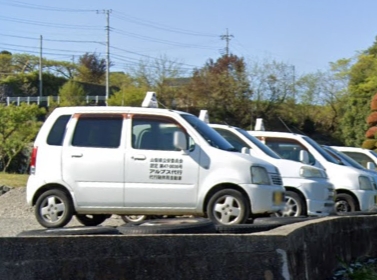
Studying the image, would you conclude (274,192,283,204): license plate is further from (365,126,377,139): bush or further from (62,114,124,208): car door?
(365,126,377,139): bush

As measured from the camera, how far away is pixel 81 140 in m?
11.9

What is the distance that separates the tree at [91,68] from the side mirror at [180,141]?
75.2 meters

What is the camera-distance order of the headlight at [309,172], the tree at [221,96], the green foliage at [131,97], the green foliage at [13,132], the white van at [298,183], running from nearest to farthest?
the white van at [298,183] → the headlight at [309,172] → the green foliage at [13,132] → the tree at [221,96] → the green foliage at [131,97]

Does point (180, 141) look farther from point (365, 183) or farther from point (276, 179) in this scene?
point (365, 183)

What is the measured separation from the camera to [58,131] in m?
12.2

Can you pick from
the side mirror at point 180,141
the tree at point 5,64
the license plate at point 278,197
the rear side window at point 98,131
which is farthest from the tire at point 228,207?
the tree at point 5,64

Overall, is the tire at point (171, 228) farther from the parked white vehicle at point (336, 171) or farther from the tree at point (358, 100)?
the tree at point (358, 100)

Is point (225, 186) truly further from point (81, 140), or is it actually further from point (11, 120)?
point (11, 120)

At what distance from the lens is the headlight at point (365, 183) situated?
15594 millimetres

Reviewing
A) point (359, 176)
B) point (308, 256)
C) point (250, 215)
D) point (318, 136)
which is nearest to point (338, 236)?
point (308, 256)

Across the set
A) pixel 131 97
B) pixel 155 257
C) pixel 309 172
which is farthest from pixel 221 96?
pixel 155 257

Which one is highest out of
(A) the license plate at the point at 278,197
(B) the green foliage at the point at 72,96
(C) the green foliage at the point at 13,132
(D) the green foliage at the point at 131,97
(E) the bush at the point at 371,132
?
A: (B) the green foliage at the point at 72,96

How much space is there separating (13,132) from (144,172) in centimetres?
2181

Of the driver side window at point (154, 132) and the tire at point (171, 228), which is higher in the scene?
the driver side window at point (154, 132)
